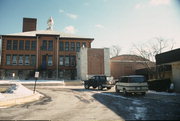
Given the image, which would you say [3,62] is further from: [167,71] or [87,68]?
[167,71]

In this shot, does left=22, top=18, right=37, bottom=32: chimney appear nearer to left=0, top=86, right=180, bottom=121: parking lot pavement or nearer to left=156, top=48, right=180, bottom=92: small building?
left=156, top=48, right=180, bottom=92: small building

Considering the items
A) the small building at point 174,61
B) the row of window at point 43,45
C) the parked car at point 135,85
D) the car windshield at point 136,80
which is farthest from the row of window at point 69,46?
the car windshield at point 136,80

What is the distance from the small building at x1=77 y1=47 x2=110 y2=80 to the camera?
38.0 m

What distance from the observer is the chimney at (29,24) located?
50084 mm

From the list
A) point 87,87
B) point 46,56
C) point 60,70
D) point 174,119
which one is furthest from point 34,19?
point 174,119

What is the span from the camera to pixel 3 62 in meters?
41.9

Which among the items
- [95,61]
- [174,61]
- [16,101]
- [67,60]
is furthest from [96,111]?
[67,60]

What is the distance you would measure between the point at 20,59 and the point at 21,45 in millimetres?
3826

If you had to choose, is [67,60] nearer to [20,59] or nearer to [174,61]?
[20,59]

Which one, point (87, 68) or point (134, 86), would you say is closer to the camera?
point (134, 86)

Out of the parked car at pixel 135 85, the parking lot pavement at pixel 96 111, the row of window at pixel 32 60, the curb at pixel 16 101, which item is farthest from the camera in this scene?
the row of window at pixel 32 60

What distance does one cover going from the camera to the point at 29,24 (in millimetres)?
50438

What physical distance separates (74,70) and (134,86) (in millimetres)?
30411

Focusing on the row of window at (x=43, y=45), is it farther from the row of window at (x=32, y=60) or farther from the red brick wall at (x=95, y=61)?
the red brick wall at (x=95, y=61)
